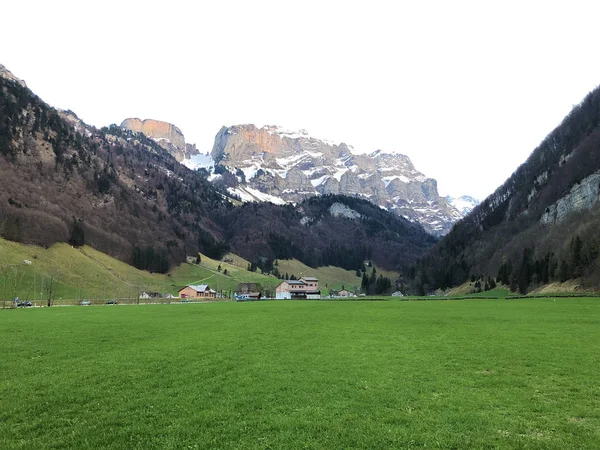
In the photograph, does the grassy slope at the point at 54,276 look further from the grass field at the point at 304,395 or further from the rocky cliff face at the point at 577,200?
the rocky cliff face at the point at 577,200

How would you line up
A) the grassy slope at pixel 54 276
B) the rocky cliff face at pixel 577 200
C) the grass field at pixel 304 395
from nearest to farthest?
1. the grass field at pixel 304 395
2. the grassy slope at pixel 54 276
3. the rocky cliff face at pixel 577 200

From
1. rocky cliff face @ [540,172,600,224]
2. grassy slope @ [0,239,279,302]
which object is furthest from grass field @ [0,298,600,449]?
rocky cliff face @ [540,172,600,224]

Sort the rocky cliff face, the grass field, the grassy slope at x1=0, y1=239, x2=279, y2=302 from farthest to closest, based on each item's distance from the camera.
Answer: the rocky cliff face < the grassy slope at x1=0, y1=239, x2=279, y2=302 < the grass field

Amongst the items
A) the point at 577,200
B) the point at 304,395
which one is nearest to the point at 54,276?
the point at 304,395

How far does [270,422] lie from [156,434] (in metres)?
3.91

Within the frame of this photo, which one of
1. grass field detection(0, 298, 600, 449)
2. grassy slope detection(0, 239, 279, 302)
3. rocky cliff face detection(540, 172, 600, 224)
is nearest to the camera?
grass field detection(0, 298, 600, 449)

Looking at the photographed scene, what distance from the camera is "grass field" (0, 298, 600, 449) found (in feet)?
44.8

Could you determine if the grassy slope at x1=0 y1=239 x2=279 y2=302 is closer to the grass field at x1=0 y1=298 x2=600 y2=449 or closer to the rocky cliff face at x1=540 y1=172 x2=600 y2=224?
the grass field at x1=0 y1=298 x2=600 y2=449

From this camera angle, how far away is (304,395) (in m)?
18.7

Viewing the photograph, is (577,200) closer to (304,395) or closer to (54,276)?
(304,395)

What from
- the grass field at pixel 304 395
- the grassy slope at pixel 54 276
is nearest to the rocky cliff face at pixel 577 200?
the grass field at pixel 304 395

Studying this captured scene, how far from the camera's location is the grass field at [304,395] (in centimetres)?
1364

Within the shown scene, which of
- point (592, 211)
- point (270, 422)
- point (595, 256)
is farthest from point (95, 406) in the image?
point (592, 211)

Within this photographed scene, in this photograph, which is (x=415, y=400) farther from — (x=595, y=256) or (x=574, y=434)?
(x=595, y=256)
